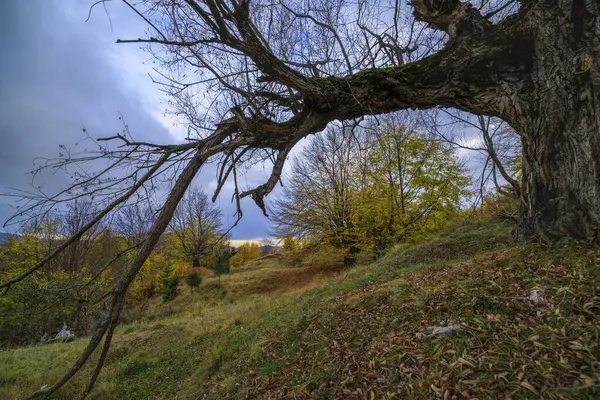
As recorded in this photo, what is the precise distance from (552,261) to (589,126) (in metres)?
1.37

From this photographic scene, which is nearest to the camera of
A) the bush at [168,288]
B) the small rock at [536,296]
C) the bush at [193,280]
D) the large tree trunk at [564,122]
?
the small rock at [536,296]

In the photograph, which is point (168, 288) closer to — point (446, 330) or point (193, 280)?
point (193, 280)

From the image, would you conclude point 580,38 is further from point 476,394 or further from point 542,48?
point 476,394

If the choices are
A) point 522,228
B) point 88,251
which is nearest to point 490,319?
point 522,228

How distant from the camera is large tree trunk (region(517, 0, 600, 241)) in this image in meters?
2.57

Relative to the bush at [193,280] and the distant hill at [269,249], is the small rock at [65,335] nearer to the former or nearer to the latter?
the bush at [193,280]

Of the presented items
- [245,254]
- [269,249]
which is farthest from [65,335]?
[269,249]

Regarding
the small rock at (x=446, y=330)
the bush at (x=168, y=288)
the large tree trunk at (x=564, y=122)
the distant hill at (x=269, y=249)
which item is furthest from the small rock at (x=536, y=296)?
the distant hill at (x=269, y=249)

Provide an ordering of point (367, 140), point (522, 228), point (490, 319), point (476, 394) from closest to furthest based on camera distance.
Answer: point (476, 394) < point (490, 319) < point (522, 228) < point (367, 140)

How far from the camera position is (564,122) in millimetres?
2680

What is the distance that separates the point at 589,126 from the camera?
2572 millimetres

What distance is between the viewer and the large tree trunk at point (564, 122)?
101 inches

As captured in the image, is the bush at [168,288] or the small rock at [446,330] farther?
the bush at [168,288]

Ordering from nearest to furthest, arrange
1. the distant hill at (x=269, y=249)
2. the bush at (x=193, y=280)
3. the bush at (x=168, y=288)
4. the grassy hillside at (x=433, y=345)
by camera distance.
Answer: the grassy hillside at (x=433, y=345) < the bush at (x=168, y=288) < the bush at (x=193, y=280) < the distant hill at (x=269, y=249)
